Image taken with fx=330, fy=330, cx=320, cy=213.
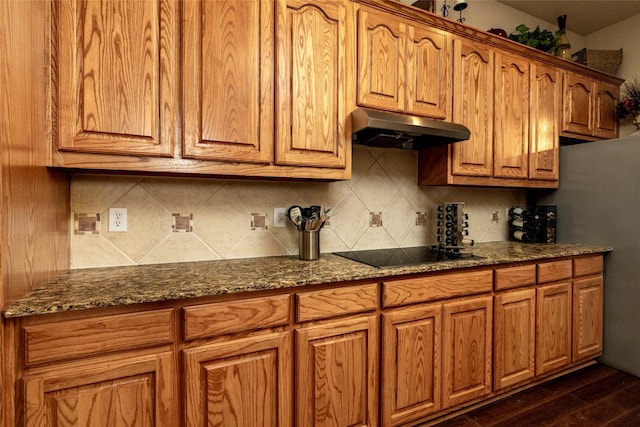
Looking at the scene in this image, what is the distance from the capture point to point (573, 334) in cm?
219

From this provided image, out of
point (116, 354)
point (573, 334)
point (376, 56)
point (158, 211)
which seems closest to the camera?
point (116, 354)

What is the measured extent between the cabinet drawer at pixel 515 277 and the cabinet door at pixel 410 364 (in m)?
0.46

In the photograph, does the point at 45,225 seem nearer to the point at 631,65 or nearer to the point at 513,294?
the point at 513,294

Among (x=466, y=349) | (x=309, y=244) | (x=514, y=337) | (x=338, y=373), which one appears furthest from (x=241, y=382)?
(x=514, y=337)

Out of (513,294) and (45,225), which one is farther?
(513,294)

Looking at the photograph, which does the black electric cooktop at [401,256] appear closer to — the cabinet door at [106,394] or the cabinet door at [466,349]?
the cabinet door at [466,349]

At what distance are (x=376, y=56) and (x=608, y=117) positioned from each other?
238 cm

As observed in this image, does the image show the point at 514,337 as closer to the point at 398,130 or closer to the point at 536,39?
the point at 398,130

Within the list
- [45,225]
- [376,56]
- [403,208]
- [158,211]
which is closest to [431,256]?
[403,208]

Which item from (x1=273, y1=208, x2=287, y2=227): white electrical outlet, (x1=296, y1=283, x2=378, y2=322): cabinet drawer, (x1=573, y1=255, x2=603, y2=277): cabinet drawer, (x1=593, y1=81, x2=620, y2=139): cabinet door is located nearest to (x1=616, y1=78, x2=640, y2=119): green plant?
(x1=593, y1=81, x2=620, y2=139): cabinet door

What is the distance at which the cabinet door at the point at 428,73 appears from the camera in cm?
186

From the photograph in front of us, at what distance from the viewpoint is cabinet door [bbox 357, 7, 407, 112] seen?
67.2 inches

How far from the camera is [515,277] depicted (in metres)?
1.90

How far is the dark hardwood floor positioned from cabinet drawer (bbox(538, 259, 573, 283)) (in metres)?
0.68
